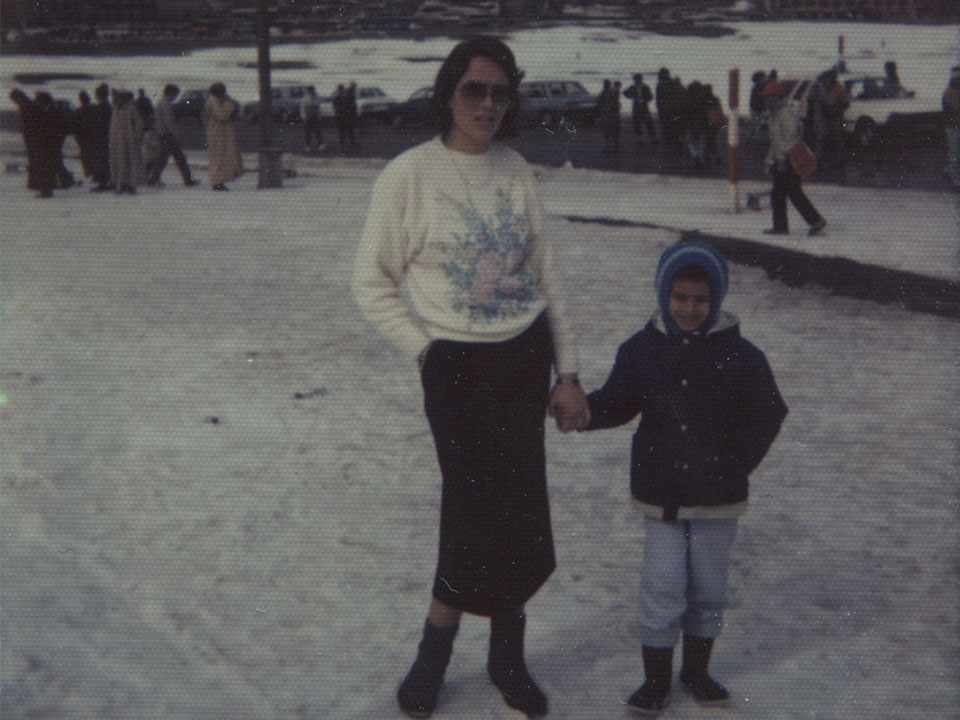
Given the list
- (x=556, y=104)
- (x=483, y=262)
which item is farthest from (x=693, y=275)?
(x=556, y=104)

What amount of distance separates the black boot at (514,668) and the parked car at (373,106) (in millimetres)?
27784

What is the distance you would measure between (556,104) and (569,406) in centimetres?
2606

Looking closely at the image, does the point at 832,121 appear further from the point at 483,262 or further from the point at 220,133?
the point at 483,262

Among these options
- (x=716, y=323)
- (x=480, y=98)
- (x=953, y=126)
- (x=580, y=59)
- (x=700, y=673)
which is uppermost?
(x=580, y=59)

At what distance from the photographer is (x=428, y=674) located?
2.90m

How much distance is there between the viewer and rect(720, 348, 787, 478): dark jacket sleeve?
2.69m

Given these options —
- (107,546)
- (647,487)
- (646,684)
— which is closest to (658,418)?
(647,487)

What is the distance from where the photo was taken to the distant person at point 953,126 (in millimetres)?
13164

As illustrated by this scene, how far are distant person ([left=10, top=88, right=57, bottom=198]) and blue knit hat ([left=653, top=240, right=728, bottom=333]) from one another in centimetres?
1304

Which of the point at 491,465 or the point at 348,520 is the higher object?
the point at 491,465

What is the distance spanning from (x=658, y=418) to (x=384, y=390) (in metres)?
3.41

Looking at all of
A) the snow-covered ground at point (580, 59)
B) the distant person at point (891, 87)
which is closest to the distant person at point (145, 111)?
the distant person at point (891, 87)

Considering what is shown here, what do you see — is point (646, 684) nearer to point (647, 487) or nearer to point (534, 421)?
point (647, 487)

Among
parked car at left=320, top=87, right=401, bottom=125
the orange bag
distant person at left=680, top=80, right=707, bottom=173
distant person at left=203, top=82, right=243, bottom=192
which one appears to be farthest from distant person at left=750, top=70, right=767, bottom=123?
parked car at left=320, top=87, right=401, bottom=125
